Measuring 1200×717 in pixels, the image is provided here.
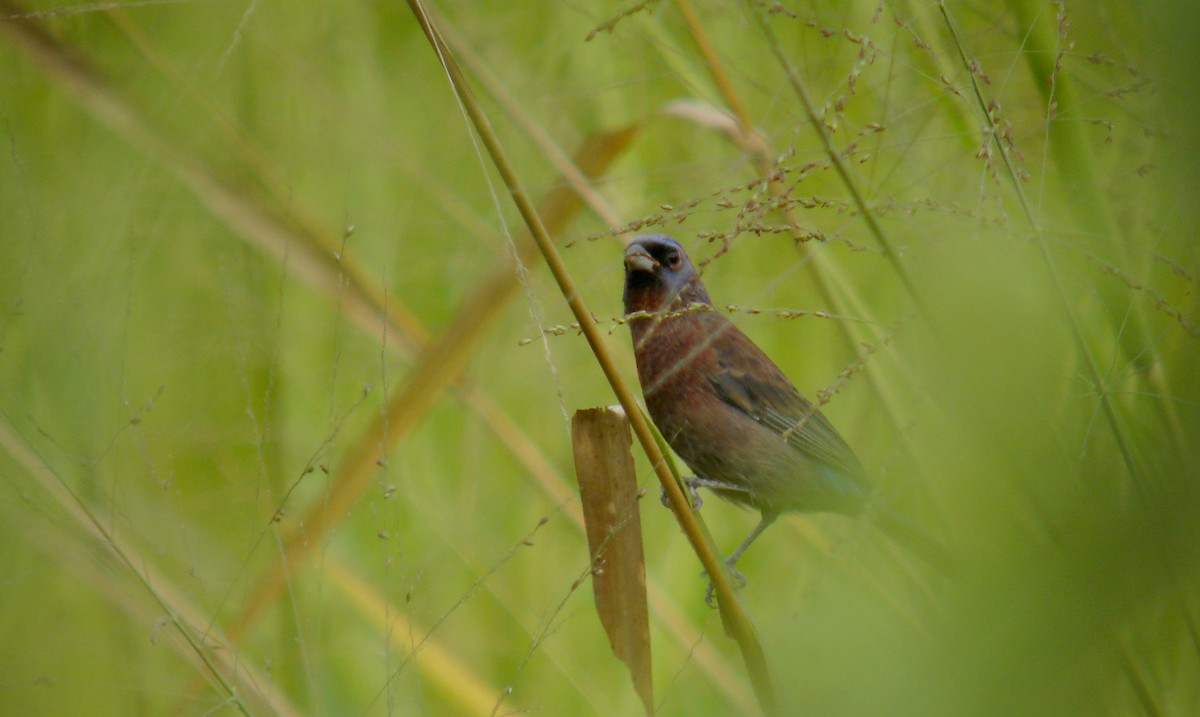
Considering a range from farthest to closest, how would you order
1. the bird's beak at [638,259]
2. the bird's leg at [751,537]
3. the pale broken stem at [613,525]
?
the bird's beak at [638,259]
the bird's leg at [751,537]
the pale broken stem at [613,525]

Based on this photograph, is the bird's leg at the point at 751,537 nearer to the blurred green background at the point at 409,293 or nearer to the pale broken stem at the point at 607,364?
the blurred green background at the point at 409,293

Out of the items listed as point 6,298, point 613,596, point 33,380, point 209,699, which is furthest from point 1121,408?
point 33,380

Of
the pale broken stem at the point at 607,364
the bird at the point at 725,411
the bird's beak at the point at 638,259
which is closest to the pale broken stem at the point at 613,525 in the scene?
the pale broken stem at the point at 607,364

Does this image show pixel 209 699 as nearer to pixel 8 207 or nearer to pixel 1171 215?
pixel 8 207

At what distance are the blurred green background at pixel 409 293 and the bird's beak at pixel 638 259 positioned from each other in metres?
0.10

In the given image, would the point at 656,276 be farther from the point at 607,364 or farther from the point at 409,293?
the point at 607,364

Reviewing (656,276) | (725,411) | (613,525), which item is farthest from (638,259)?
(613,525)

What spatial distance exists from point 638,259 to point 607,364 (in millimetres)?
1547

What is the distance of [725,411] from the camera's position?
9.33 ft

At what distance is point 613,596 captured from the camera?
147cm

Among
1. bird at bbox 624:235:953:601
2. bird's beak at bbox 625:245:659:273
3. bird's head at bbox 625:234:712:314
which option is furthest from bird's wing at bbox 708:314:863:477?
bird's beak at bbox 625:245:659:273

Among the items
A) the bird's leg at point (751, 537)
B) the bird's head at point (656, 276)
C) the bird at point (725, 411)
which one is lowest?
the bird's leg at point (751, 537)

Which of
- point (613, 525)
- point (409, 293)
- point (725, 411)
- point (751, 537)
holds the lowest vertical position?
point (751, 537)

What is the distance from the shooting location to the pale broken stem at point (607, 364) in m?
1.23
